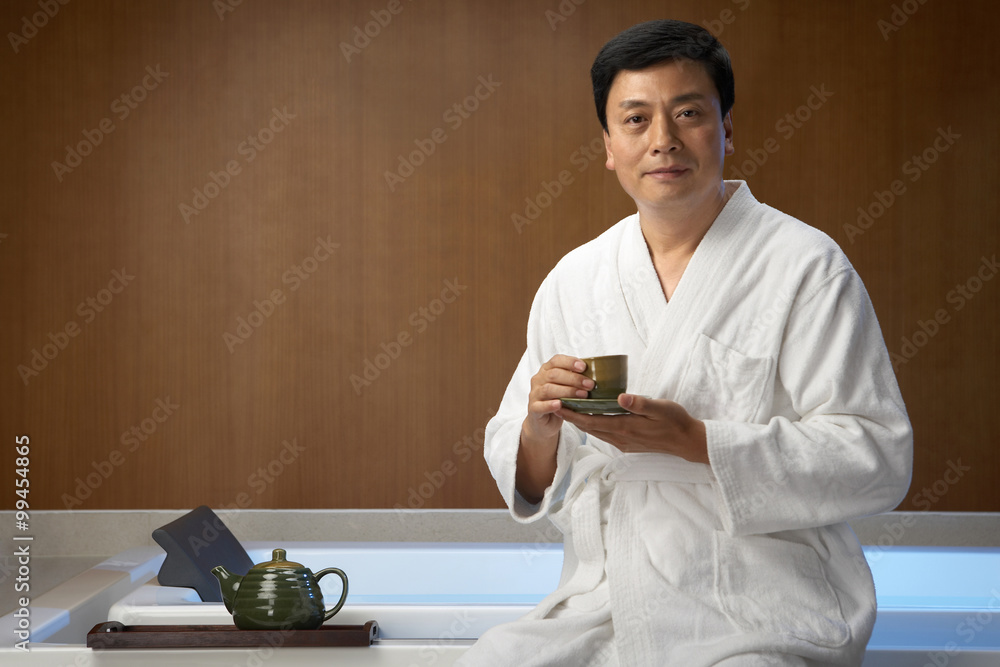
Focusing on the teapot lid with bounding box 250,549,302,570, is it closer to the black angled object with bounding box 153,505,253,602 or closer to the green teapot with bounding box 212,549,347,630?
the green teapot with bounding box 212,549,347,630

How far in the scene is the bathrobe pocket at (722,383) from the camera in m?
1.25

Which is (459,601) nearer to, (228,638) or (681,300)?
(228,638)

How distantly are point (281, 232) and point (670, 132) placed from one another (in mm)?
1793

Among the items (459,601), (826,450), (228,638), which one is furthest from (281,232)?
(826,450)

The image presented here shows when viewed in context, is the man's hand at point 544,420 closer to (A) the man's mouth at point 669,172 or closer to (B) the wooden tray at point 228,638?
(A) the man's mouth at point 669,172

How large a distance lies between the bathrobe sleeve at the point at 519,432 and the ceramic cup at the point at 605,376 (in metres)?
0.21

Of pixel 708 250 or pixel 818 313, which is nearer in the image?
pixel 818 313

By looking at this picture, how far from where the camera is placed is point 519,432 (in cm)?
137

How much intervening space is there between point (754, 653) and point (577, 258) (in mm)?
679

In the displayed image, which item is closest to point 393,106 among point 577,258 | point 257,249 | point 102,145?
point 257,249

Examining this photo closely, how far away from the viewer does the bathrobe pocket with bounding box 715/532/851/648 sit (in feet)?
3.80

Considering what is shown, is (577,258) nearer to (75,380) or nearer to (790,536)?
(790,536)

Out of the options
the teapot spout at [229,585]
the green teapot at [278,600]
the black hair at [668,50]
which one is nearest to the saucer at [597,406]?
the black hair at [668,50]

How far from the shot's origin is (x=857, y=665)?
119 centimetres
